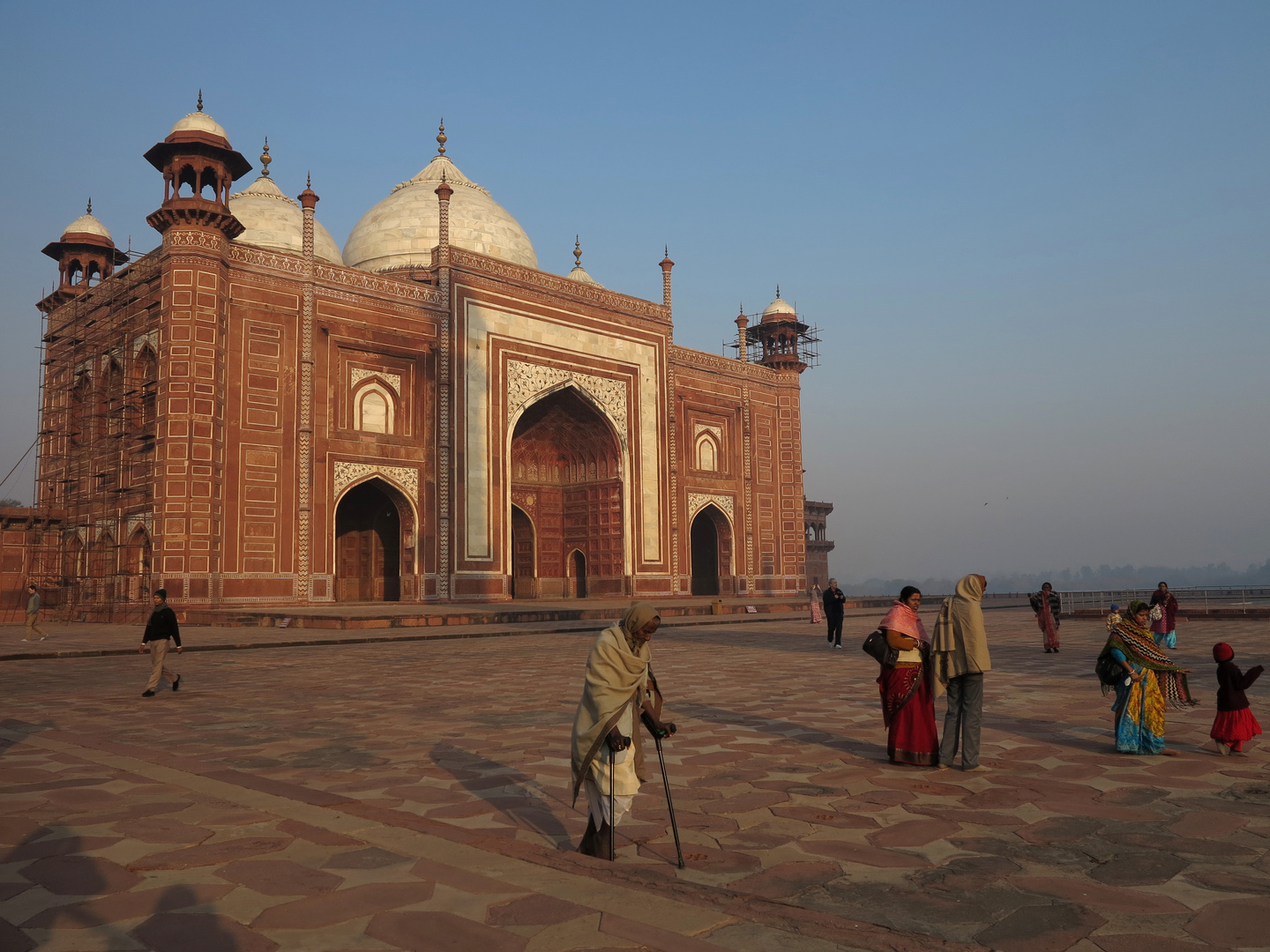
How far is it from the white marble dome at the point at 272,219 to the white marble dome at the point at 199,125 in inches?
217

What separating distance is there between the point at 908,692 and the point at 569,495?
1023 inches

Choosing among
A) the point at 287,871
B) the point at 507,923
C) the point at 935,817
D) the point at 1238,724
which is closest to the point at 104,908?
the point at 287,871

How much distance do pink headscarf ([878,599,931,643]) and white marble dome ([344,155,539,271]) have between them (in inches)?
992

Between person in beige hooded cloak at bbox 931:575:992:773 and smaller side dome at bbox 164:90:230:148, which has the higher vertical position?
smaller side dome at bbox 164:90:230:148

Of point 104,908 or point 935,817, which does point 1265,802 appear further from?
point 104,908

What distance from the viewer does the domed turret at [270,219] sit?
28523 millimetres

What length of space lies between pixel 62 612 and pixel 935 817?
81.2 ft

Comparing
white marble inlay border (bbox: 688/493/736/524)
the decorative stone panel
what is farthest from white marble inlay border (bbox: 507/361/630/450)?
white marble inlay border (bbox: 688/493/736/524)

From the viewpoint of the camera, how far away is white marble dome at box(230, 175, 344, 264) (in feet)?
93.6

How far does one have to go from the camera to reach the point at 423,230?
30125 mm

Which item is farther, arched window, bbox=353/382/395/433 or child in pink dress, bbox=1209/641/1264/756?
arched window, bbox=353/382/395/433

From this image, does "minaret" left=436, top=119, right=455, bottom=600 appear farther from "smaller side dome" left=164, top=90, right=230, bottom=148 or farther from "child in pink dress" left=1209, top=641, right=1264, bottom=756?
"child in pink dress" left=1209, top=641, right=1264, bottom=756

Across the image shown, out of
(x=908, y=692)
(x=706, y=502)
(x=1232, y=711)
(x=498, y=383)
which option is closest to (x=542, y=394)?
(x=498, y=383)

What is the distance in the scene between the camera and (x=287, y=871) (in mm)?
3502
